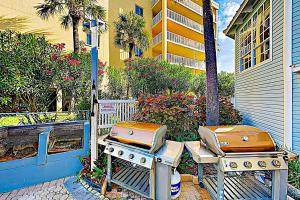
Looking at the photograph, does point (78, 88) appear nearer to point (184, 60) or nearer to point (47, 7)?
point (47, 7)

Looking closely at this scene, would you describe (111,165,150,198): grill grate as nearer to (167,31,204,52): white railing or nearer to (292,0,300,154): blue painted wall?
(292,0,300,154): blue painted wall

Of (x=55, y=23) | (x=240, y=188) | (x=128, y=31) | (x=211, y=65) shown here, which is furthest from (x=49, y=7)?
(x=240, y=188)

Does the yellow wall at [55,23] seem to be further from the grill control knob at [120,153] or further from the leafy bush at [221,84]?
the grill control knob at [120,153]

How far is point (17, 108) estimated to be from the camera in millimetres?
7883

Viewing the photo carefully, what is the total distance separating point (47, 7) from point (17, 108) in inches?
275

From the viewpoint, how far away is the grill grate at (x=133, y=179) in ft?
10.4

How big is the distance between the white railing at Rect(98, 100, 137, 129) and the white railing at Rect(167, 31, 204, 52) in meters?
15.9

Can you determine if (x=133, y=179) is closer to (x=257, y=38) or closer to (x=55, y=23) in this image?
(x=257, y=38)

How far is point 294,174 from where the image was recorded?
3816mm

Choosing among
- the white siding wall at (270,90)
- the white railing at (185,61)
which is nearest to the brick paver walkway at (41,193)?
the white siding wall at (270,90)

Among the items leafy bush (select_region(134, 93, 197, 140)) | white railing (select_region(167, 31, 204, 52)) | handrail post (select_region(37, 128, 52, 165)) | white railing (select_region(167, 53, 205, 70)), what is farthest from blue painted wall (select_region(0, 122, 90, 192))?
white railing (select_region(167, 31, 204, 52))

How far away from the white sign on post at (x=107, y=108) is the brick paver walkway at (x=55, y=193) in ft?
6.58

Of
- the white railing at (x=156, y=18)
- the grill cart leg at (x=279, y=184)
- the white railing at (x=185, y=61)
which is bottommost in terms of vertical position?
the grill cart leg at (x=279, y=184)

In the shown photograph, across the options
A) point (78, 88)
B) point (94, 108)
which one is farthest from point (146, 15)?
point (94, 108)
